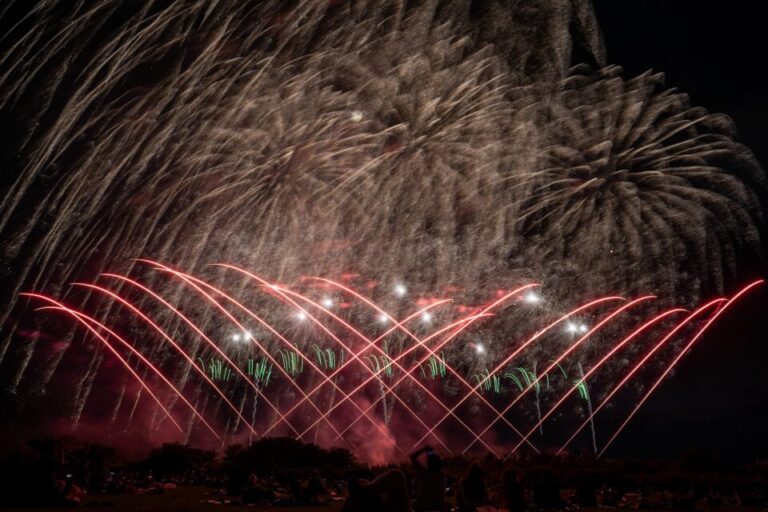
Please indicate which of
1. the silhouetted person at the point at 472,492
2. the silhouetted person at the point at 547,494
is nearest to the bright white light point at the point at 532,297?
the silhouetted person at the point at 547,494

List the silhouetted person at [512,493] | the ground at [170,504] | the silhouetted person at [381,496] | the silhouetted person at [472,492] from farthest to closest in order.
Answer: the ground at [170,504], the silhouetted person at [512,493], the silhouetted person at [472,492], the silhouetted person at [381,496]

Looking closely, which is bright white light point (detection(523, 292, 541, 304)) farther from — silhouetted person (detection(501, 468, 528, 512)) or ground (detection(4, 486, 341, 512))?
silhouetted person (detection(501, 468, 528, 512))

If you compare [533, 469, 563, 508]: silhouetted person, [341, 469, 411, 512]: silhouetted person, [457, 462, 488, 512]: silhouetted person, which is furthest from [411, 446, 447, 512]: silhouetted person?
[533, 469, 563, 508]: silhouetted person

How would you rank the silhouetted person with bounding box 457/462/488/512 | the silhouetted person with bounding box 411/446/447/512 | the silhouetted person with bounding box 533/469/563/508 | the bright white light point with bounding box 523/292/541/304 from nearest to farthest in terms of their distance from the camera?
the silhouetted person with bounding box 411/446/447/512 → the silhouetted person with bounding box 457/462/488/512 → the silhouetted person with bounding box 533/469/563/508 → the bright white light point with bounding box 523/292/541/304

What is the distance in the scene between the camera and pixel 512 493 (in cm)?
1469

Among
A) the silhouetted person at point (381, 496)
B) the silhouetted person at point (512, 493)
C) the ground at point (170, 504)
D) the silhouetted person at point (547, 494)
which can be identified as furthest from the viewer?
the silhouetted person at point (547, 494)

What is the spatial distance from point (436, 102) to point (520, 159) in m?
4.13

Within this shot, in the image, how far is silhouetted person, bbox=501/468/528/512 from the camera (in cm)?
1462

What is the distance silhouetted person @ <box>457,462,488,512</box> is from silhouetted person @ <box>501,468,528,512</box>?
434 millimetres

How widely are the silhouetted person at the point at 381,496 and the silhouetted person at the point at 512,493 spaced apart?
2.29 metres

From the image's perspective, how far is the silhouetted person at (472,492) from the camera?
14383mm

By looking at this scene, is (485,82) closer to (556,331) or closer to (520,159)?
(520,159)

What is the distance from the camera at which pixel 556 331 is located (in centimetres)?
3756

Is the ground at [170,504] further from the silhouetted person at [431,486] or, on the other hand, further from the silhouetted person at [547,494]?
the silhouetted person at [547,494]
